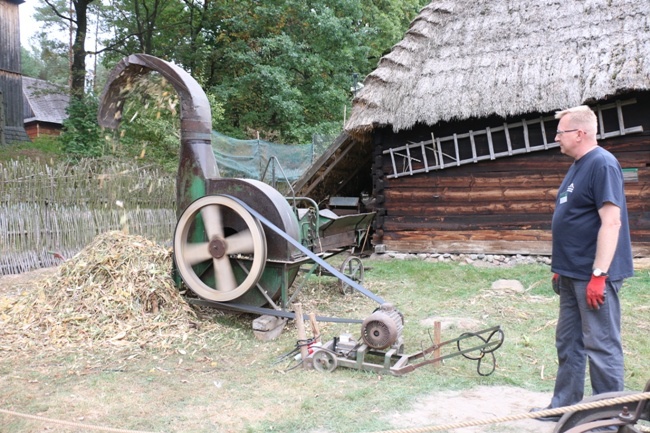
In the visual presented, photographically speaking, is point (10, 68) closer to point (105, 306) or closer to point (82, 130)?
point (82, 130)

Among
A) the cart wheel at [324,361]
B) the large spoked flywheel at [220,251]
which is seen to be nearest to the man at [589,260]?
the cart wheel at [324,361]

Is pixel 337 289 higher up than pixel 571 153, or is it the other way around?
pixel 571 153

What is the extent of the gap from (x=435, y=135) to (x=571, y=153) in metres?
7.00

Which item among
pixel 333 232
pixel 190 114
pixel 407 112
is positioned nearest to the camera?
pixel 190 114

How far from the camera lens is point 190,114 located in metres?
5.77

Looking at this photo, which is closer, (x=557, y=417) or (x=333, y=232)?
(x=557, y=417)

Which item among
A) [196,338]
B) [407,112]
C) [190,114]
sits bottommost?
[196,338]

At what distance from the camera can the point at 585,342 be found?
315cm

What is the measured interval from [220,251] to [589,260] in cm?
345

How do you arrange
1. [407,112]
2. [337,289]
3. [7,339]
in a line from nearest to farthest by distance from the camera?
1. [7,339]
2. [337,289]
3. [407,112]

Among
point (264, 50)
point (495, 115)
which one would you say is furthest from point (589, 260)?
point (264, 50)

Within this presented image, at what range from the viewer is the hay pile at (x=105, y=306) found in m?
5.02

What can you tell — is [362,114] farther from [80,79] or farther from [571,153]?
[80,79]

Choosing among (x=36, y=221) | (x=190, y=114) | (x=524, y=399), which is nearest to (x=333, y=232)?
(x=190, y=114)
